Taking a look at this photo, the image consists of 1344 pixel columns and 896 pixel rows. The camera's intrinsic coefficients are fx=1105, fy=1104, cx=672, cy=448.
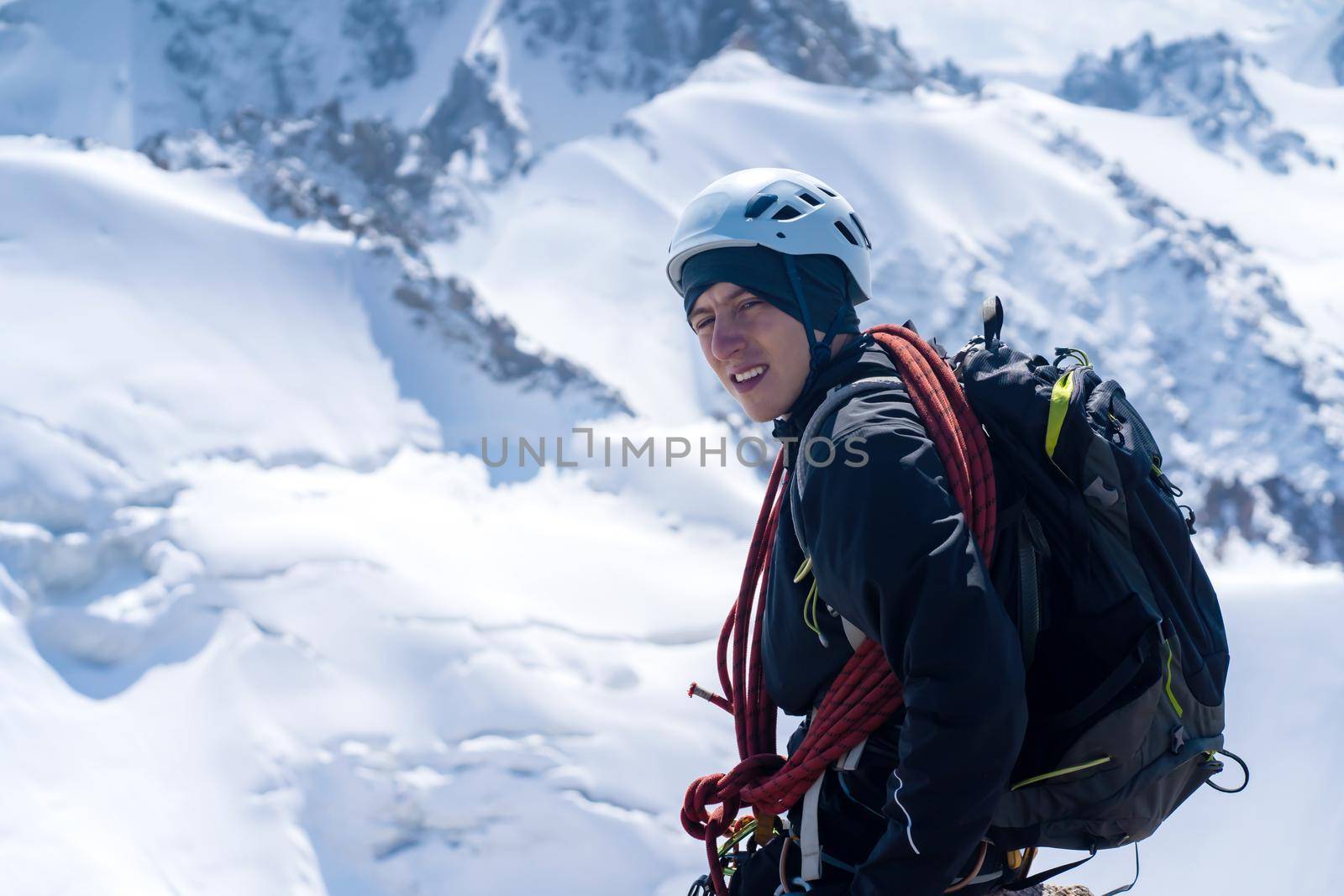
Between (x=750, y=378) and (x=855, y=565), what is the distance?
67cm

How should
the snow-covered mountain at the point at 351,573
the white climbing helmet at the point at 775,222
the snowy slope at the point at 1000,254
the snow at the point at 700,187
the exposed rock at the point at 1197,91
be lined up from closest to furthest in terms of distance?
1. the white climbing helmet at the point at 775,222
2. the snow-covered mountain at the point at 351,573
3. the snow at the point at 700,187
4. the snowy slope at the point at 1000,254
5. the exposed rock at the point at 1197,91

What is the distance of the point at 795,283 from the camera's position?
2.58 metres

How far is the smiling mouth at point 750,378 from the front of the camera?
8.32ft

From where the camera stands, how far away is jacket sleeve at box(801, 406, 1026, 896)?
195cm

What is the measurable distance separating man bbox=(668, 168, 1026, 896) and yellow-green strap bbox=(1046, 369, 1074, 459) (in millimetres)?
271

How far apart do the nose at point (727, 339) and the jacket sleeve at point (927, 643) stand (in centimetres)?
53

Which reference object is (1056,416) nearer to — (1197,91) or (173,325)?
(173,325)

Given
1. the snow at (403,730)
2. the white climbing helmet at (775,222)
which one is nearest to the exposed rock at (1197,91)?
the snow at (403,730)

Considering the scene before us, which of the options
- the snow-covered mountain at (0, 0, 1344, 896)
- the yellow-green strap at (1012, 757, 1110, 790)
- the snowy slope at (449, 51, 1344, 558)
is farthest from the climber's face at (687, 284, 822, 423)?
the snowy slope at (449, 51, 1344, 558)

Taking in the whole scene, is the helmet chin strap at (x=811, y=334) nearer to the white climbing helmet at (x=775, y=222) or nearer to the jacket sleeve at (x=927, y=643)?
the white climbing helmet at (x=775, y=222)

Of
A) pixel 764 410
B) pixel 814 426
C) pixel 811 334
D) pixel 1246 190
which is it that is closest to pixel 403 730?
pixel 764 410

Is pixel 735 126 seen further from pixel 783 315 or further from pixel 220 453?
pixel 783 315

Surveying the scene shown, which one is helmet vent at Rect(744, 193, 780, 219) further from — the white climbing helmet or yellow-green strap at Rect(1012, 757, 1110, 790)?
yellow-green strap at Rect(1012, 757, 1110, 790)

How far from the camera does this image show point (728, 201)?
2684 millimetres
